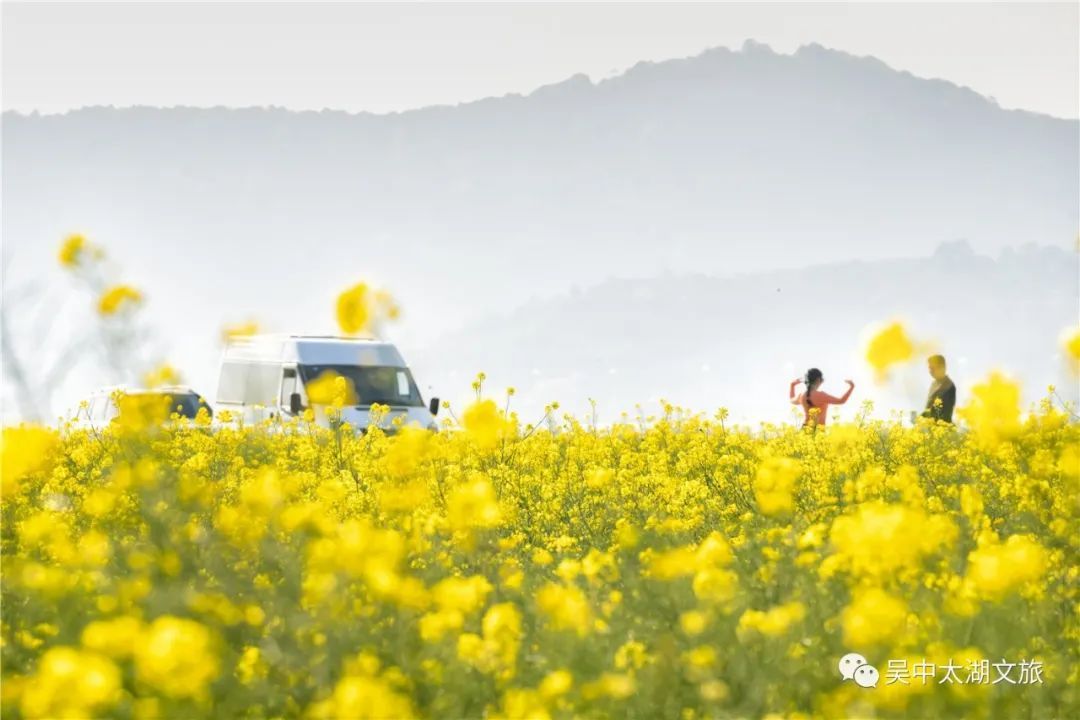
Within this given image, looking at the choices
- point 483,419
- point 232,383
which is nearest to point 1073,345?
point 483,419

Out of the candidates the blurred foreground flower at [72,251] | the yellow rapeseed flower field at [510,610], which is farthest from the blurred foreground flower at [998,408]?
the blurred foreground flower at [72,251]

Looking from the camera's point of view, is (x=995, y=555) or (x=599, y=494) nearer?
(x=995, y=555)

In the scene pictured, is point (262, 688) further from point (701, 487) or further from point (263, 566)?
point (701, 487)

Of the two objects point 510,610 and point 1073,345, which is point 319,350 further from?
point 510,610

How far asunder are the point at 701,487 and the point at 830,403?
4908 millimetres

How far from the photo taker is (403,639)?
4.19m

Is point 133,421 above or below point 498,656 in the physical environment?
above

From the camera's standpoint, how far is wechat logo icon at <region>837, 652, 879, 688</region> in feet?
12.7

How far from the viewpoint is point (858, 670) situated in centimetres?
395

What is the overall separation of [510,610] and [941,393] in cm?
836

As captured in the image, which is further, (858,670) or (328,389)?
(328,389)

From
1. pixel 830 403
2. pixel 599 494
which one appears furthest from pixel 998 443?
pixel 830 403

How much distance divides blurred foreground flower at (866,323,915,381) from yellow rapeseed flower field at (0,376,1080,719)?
4.16 feet

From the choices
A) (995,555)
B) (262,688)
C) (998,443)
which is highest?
(998,443)
